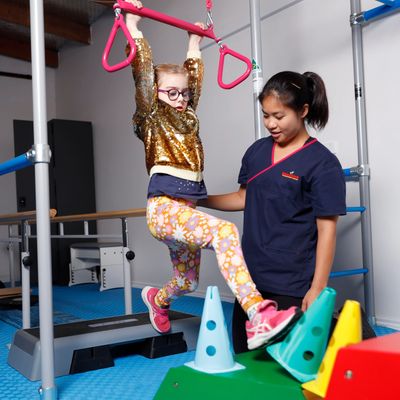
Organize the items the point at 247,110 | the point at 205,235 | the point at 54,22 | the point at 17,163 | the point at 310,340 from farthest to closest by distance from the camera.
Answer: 1. the point at 54,22
2. the point at 247,110
3. the point at 17,163
4. the point at 205,235
5. the point at 310,340

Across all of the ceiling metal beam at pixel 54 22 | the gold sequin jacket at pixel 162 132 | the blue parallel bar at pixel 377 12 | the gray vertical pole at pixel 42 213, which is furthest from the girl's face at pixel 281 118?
the ceiling metal beam at pixel 54 22

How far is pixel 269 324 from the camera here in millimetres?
1247

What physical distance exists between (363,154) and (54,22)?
437 centimetres

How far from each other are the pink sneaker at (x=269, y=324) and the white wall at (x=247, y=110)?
1.74 meters

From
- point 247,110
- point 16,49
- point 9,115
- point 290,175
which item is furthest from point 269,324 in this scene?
point 16,49

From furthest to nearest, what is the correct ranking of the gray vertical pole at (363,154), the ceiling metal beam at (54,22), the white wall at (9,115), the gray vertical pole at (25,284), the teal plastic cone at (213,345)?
the white wall at (9,115), the ceiling metal beam at (54,22), the gray vertical pole at (363,154), the gray vertical pole at (25,284), the teal plastic cone at (213,345)

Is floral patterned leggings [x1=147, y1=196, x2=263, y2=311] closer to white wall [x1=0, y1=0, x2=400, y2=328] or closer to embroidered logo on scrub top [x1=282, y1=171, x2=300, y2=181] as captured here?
embroidered logo on scrub top [x1=282, y1=171, x2=300, y2=181]

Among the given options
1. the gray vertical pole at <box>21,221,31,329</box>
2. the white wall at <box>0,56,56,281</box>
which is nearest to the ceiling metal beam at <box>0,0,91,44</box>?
the white wall at <box>0,56,56,281</box>

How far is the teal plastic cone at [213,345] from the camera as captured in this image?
131cm

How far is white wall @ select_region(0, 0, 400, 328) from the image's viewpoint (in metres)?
2.81

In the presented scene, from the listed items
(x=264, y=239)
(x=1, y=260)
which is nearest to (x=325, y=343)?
(x=264, y=239)

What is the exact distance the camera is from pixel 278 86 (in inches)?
61.8

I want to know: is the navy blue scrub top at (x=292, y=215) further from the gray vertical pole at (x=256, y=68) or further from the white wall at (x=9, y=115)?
the white wall at (x=9, y=115)

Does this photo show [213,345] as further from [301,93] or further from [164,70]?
[164,70]
